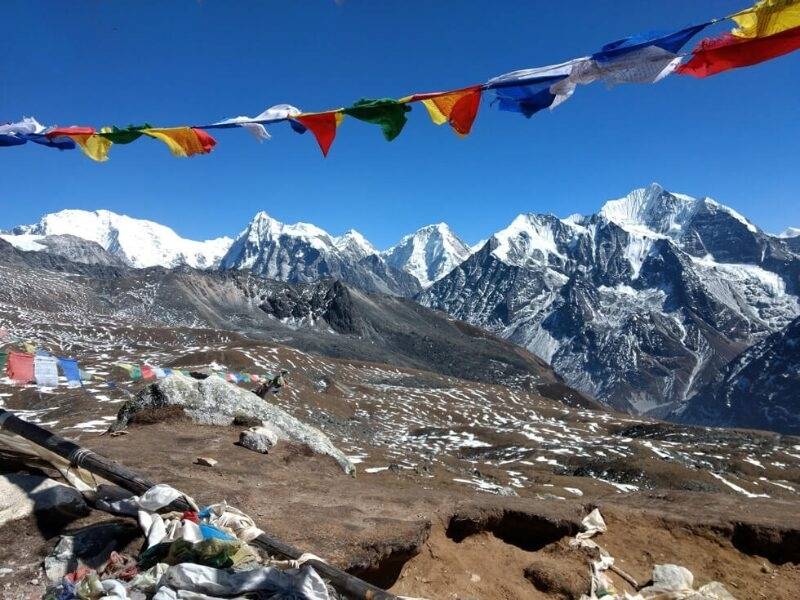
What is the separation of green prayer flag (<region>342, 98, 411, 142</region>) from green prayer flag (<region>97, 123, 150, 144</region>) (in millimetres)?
5704

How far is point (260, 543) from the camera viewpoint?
24.4ft

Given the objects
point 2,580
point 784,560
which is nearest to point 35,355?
point 2,580

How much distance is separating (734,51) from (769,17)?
0.64 m

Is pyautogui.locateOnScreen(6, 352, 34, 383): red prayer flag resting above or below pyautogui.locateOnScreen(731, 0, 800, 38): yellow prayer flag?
below

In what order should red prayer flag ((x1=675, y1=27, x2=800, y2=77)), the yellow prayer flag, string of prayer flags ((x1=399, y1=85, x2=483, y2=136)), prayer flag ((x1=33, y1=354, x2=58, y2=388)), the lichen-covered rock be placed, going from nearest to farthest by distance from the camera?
1. the yellow prayer flag
2. red prayer flag ((x1=675, y1=27, x2=800, y2=77))
3. string of prayer flags ((x1=399, y1=85, x2=483, y2=136))
4. prayer flag ((x1=33, y1=354, x2=58, y2=388))
5. the lichen-covered rock

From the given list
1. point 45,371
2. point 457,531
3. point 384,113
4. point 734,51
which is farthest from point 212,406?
point 734,51

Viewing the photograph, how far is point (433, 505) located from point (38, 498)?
25.4 ft

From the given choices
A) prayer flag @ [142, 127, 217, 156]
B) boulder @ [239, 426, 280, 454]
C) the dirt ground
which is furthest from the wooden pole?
boulder @ [239, 426, 280, 454]

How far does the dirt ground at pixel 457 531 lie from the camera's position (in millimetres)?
9000

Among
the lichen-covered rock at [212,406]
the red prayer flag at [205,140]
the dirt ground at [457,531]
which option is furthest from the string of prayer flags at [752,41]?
the lichen-covered rock at [212,406]

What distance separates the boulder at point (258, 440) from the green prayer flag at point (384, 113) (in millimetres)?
10675

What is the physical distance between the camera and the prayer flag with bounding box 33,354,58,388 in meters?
14.1

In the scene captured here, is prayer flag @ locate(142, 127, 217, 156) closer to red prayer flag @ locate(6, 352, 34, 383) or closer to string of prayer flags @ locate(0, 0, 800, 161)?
string of prayer flags @ locate(0, 0, 800, 161)

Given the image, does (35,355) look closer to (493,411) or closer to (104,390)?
(104,390)
